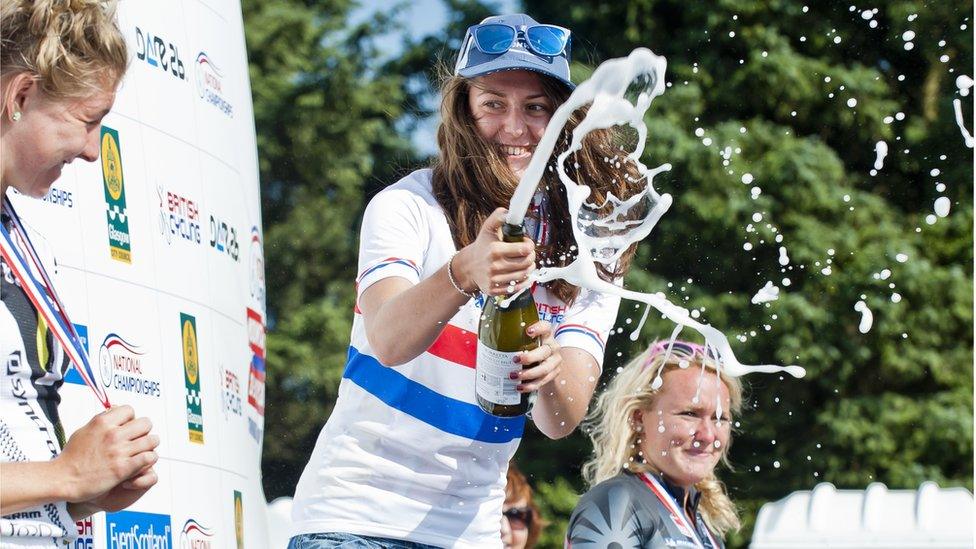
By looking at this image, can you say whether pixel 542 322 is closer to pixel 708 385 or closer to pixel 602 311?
pixel 602 311

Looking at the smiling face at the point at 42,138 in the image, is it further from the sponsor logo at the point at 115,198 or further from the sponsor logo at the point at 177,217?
the sponsor logo at the point at 177,217

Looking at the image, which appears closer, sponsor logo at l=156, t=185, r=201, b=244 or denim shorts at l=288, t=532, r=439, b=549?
denim shorts at l=288, t=532, r=439, b=549

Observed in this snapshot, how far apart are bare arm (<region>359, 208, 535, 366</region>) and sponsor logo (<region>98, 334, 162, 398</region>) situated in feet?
2.26

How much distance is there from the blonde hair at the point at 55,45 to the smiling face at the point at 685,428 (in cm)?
240

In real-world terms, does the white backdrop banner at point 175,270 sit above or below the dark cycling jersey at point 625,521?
above

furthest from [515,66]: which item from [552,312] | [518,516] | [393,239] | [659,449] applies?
[518,516]

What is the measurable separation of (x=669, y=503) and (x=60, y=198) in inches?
79.3

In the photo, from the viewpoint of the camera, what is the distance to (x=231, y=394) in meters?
4.31

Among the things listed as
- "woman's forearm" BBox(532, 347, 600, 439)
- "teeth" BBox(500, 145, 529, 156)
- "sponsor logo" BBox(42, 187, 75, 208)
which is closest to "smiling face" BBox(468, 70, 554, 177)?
"teeth" BBox(500, 145, 529, 156)

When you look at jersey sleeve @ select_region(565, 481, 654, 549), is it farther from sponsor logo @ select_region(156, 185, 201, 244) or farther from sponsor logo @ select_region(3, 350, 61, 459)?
sponsor logo @ select_region(3, 350, 61, 459)

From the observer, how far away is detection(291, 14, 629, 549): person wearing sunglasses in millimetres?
3312

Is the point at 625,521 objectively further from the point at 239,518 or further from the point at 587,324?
the point at 239,518

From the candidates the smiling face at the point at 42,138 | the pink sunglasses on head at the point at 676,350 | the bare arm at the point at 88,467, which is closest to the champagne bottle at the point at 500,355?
the bare arm at the point at 88,467

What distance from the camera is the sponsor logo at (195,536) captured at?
3867 mm
